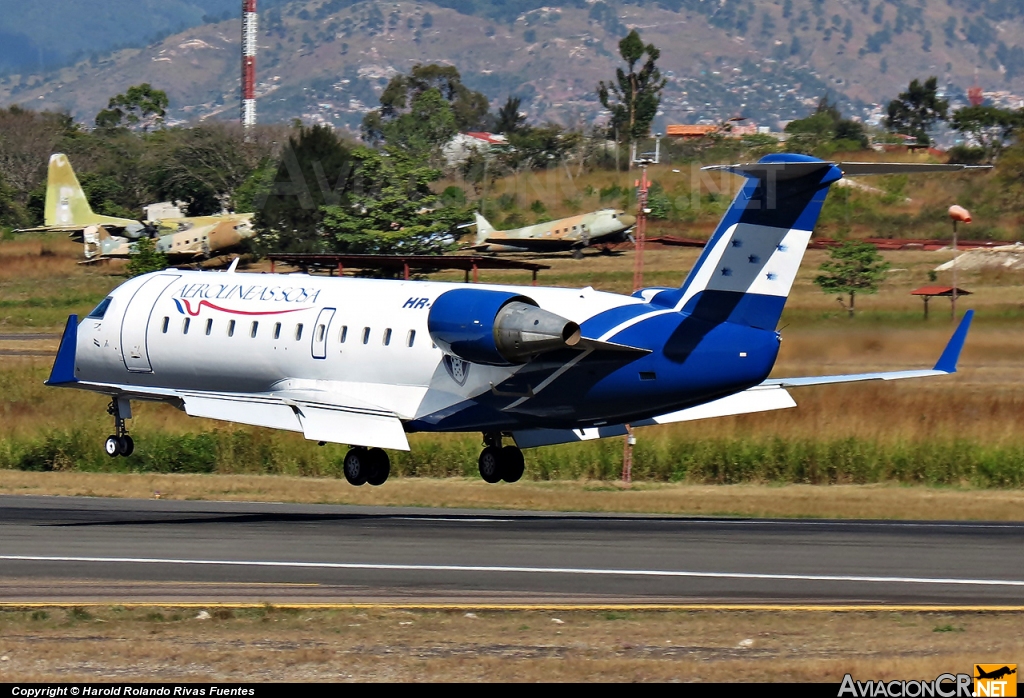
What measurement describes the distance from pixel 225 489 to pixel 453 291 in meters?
11.0

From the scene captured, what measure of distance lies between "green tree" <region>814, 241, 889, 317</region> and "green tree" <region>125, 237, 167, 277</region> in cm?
2863

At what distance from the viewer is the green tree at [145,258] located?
7031 cm

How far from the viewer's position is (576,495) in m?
37.0

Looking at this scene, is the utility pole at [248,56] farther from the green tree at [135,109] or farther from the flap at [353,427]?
the flap at [353,427]

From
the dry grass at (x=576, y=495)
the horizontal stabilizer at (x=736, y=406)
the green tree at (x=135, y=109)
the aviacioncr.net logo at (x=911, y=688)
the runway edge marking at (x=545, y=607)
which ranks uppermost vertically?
the green tree at (x=135, y=109)

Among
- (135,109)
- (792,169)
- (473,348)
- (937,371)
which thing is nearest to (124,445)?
(473,348)

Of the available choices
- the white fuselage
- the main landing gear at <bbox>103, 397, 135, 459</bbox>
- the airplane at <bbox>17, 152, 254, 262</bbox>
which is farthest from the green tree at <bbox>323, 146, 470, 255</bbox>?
the main landing gear at <bbox>103, 397, 135, 459</bbox>

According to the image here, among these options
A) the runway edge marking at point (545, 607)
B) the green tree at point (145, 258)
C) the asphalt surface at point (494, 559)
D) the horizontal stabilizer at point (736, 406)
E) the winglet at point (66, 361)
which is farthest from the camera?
the green tree at point (145, 258)

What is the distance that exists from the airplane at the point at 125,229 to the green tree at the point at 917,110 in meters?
109

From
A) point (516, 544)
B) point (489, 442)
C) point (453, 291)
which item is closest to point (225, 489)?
point (489, 442)

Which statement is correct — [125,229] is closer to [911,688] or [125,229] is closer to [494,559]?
[494,559]

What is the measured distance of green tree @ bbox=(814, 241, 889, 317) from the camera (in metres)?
62.9

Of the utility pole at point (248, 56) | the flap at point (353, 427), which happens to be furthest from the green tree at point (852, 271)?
the utility pole at point (248, 56)

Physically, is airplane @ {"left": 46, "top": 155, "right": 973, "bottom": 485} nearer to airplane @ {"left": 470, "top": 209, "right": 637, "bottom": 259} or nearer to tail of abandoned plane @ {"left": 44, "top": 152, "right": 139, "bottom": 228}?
airplane @ {"left": 470, "top": 209, "right": 637, "bottom": 259}
